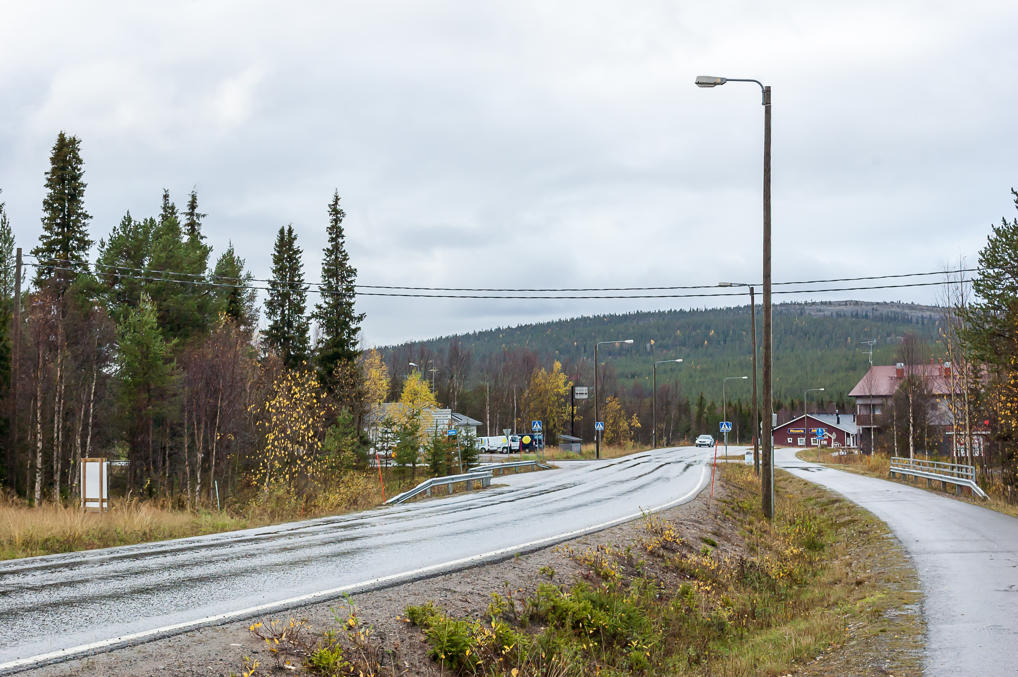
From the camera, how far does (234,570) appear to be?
35.8ft

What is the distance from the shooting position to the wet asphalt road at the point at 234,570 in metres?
7.50

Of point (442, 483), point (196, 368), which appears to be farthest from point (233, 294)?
point (442, 483)

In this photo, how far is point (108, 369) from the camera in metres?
45.7

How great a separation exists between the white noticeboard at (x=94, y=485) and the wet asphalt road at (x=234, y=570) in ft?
11.8

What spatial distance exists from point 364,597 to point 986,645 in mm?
6607

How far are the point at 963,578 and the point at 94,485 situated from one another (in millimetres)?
16683

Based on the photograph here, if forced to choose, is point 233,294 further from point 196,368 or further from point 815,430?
point 815,430

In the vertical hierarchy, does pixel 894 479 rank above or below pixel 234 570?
below

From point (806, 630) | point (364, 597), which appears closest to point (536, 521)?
point (806, 630)

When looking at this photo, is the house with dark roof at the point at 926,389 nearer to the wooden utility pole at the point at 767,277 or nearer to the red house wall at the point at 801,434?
the red house wall at the point at 801,434

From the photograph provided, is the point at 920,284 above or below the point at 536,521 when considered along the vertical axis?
above

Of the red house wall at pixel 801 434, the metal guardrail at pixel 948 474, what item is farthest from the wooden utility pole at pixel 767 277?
the red house wall at pixel 801 434

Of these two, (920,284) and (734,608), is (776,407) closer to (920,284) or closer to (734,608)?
(920,284)

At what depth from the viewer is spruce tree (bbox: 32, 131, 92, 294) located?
5128 cm
